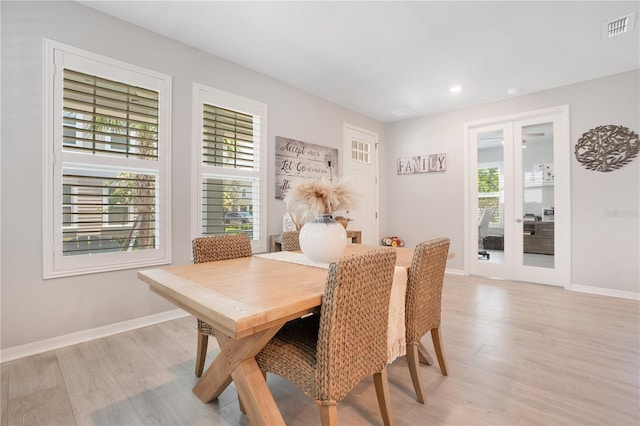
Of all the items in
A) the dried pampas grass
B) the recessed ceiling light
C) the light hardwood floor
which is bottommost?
the light hardwood floor

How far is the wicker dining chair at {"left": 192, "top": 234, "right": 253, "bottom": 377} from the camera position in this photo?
1812 mm

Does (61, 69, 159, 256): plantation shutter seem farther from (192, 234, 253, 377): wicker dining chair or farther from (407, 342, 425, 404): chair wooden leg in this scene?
(407, 342, 425, 404): chair wooden leg

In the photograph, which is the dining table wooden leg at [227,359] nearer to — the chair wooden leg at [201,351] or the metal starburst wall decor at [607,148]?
the chair wooden leg at [201,351]

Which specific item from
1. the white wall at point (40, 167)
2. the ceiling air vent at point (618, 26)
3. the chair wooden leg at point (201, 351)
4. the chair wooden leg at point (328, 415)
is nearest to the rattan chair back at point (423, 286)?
A: the chair wooden leg at point (328, 415)

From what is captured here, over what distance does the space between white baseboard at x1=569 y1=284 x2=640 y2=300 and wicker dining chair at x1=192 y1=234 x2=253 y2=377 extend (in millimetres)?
4198

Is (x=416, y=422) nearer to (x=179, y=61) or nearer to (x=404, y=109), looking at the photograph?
(x=179, y=61)

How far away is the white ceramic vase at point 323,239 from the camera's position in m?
1.67

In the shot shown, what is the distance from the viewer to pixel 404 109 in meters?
4.77

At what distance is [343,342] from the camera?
3.63ft

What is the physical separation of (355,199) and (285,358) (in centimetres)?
92

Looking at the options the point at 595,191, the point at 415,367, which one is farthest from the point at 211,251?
the point at 595,191

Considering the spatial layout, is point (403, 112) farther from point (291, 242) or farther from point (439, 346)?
point (439, 346)

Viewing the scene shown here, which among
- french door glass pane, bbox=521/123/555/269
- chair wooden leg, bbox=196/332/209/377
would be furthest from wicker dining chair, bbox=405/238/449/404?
french door glass pane, bbox=521/123/555/269

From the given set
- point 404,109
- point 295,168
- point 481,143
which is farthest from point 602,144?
point 295,168
